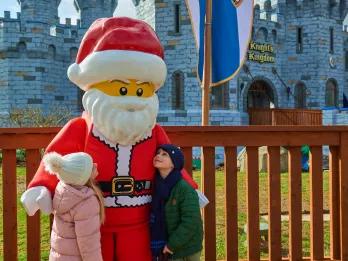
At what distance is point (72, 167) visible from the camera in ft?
7.68

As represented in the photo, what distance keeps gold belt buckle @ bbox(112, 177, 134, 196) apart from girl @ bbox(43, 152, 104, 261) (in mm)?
180

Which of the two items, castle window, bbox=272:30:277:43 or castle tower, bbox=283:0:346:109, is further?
castle tower, bbox=283:0:346:109

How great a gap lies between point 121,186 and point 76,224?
381mm

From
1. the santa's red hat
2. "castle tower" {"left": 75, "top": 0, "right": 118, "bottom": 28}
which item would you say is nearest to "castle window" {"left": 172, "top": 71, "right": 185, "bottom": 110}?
"castle tower" {"left": 75, "top": 0, "right": 118, "bottom": 28}

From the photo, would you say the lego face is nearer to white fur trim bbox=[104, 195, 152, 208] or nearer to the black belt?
the black belt

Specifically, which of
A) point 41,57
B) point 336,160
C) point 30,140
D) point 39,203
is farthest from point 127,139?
point 41,57

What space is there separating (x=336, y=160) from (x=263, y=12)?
1871 centimetres

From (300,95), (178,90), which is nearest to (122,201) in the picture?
(178,90)

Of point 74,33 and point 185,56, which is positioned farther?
point 74,33

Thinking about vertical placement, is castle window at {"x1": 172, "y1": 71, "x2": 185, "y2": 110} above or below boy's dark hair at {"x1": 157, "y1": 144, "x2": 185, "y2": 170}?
above

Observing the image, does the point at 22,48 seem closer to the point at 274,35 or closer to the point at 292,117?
the point at 274,35

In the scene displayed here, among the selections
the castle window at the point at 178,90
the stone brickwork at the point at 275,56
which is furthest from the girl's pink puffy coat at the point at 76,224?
the castle window at the point at 178,90

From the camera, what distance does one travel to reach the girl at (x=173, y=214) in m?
2.51

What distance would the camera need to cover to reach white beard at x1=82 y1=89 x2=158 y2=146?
8.23 feet
